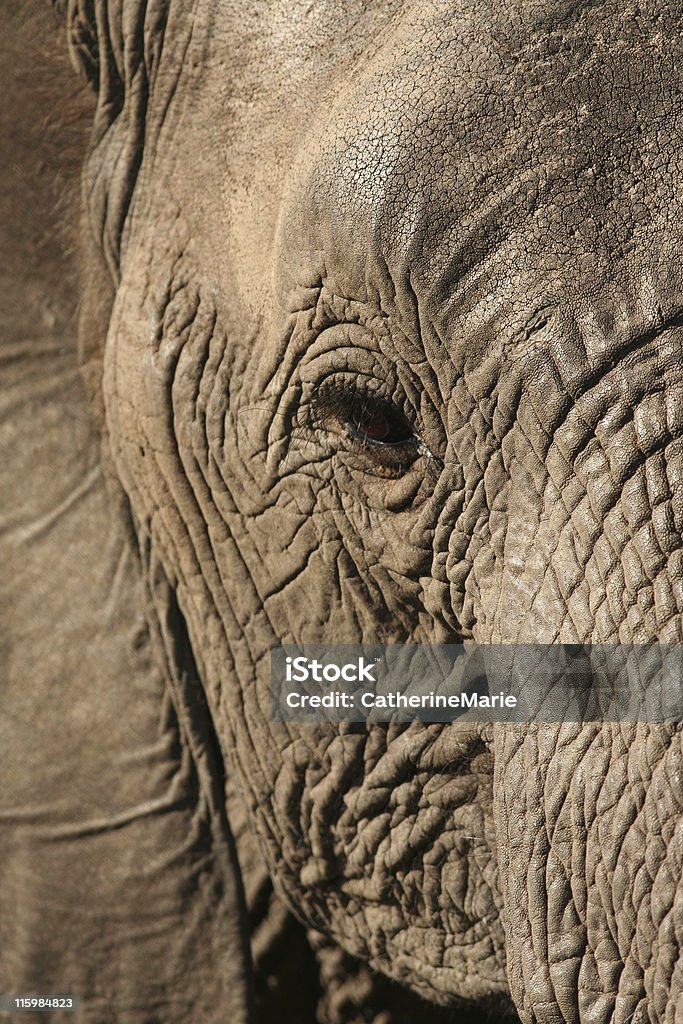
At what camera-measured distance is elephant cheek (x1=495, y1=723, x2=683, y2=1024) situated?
120 centimetres

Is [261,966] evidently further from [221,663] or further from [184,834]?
[221,663]

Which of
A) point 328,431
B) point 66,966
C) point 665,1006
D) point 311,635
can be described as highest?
point 328,431

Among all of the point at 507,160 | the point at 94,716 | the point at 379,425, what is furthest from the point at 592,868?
the point at 94,716

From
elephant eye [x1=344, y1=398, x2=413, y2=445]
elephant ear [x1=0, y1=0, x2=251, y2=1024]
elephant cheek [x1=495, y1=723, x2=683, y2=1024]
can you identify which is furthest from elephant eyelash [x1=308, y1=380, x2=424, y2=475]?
elephant ear [x1=0, y1=0, x2=251, y2=1024]

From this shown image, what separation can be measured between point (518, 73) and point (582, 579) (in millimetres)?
453

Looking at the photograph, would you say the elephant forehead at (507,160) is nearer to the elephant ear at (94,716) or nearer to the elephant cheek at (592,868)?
the elephant cheek at (592,868)

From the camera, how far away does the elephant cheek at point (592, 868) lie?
1204 mm

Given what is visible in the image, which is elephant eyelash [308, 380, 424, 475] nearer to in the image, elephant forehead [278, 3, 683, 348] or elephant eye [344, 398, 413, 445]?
elephant eye [344, 398, 413, 445]

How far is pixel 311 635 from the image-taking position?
1646 millimetres

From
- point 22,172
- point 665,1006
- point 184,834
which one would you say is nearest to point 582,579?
point 665,1006

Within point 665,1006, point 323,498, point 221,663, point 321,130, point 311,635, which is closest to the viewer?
point 665,1006

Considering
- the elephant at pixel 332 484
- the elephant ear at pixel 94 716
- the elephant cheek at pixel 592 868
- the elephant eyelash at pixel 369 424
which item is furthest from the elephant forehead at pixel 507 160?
the elephant ear at pixel 94 716

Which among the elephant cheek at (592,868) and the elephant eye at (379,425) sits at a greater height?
the elephant eye at (379,425)

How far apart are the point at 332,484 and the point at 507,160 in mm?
396
